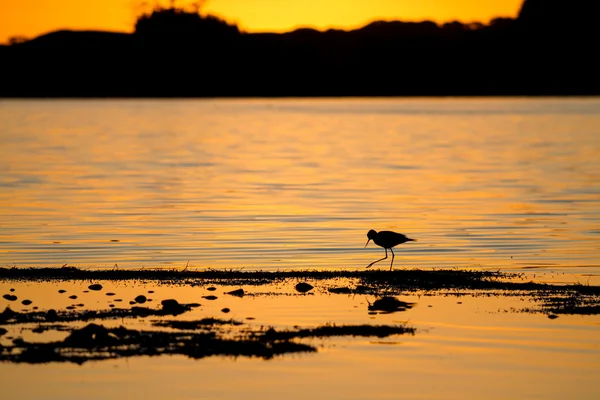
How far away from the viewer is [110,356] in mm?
15719

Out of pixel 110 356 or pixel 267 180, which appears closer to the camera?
pixel 110 356

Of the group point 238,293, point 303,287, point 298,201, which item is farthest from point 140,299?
point 298,201

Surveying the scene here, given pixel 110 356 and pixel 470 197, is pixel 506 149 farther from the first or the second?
pixel 110 356

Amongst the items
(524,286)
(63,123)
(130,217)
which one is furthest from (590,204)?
(63,123)

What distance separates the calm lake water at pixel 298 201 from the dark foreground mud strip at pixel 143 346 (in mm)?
8273

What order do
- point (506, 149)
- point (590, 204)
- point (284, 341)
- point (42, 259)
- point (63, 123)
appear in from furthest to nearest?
point (63, 123) → point (506, 149) → point (590, 204) → point (42, 259) → point (284, 341)

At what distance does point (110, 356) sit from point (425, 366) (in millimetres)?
4029

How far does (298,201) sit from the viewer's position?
42.8 m

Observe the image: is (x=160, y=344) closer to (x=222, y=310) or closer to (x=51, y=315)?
(x=51, y=315)

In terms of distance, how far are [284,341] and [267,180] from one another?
37.5 metres

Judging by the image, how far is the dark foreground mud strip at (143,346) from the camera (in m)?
15.7

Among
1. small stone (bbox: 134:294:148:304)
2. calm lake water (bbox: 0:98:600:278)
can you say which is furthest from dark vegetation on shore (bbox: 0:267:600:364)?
calm lake water (bbox: 0:98:600:278)

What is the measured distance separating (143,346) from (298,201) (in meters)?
26.8

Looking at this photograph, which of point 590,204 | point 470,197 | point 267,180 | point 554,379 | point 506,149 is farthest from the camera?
point 506,149
